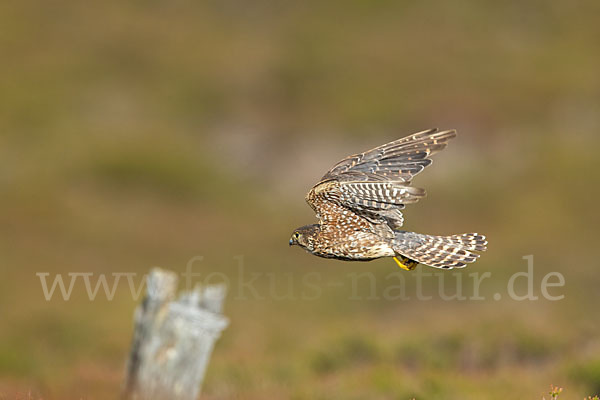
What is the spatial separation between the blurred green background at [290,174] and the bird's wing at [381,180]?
210 centimetres

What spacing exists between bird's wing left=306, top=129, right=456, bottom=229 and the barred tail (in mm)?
216

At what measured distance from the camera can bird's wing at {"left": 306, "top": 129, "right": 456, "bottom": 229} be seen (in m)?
6.62

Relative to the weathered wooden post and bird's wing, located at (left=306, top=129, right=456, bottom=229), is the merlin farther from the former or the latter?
the weathered wooden post

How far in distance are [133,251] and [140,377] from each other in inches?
630

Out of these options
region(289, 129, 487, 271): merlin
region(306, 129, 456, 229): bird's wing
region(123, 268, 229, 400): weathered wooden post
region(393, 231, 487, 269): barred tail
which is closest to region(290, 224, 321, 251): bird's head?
region(289, 129, 487, 271): merlin

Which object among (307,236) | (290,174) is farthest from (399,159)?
(290,174)

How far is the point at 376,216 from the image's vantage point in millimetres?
7027

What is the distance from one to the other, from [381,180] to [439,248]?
83cm

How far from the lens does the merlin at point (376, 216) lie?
22.3 feet

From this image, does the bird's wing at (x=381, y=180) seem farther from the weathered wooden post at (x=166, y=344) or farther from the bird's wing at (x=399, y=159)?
the weathered wooden post at (x=166, y=344)

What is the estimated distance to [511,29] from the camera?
36781mm

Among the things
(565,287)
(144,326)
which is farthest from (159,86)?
(144,326)

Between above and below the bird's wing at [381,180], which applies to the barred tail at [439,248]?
below

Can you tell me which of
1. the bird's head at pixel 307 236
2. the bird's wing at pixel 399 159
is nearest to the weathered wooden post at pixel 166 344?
the bird's head at pixel 307 236
